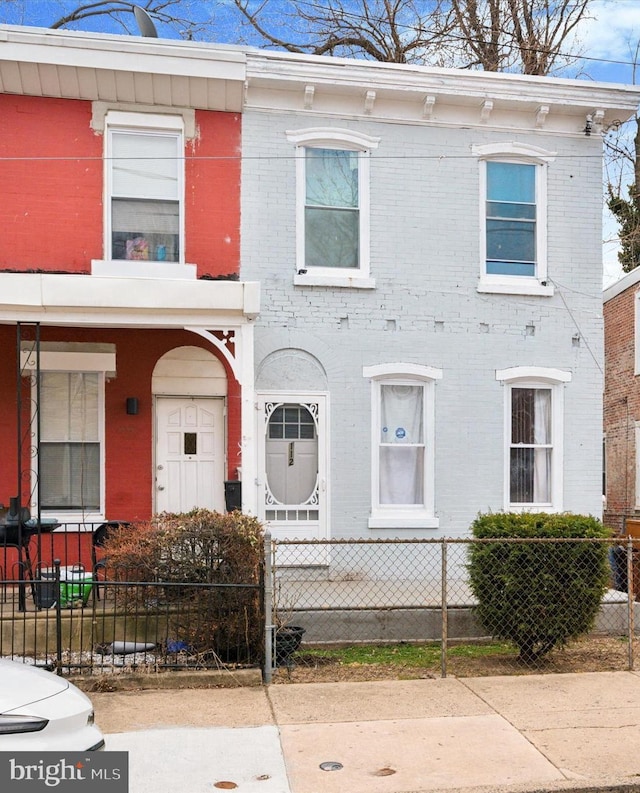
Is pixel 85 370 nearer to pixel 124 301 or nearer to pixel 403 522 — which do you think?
pixel 124 301

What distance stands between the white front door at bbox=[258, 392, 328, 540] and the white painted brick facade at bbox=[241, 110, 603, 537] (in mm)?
196

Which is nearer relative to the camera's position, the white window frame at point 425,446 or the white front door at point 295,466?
the white front door at point 295,466

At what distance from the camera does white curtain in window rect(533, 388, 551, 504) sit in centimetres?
1227

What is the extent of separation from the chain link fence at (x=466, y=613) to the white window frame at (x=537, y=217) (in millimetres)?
4055

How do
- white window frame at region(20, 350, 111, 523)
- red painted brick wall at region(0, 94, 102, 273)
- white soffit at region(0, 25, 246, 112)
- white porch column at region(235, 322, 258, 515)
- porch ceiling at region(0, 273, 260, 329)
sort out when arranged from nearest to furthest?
1. porch ceiling at region(0, 273, 260, 329)
2. white porch column at region(235, 322, 258, 515)
3. white soffit at region(0, 25, 246, 112)
4. red painted brick wall at region(0, 94, 102, 273)
5. white window frame at region(20, 350, 111, 523)

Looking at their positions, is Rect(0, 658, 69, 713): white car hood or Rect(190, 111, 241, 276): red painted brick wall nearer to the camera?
Rect(0, 658, 69, 713): white car hood

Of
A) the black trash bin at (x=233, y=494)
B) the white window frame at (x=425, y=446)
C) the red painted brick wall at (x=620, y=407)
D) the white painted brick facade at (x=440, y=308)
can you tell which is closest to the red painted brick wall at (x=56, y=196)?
the white painted brick facade at (x=440, y=308)

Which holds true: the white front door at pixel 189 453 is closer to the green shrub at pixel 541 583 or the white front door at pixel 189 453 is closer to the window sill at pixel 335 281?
the window sill at pixel 335 281

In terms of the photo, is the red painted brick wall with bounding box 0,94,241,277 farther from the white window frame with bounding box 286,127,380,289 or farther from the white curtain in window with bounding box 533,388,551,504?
the white curtain in window with bounding box 533,388,551,504

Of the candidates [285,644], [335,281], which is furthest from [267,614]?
[335,281]

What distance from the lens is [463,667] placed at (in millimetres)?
8609

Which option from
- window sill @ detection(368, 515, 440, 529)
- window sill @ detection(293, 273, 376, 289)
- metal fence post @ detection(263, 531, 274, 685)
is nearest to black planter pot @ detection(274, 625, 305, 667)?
metal fence post @ detection(263, 531, 274, 685)

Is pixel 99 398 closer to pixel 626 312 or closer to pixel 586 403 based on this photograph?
pixel 586 403

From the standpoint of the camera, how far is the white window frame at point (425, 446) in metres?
11.7
